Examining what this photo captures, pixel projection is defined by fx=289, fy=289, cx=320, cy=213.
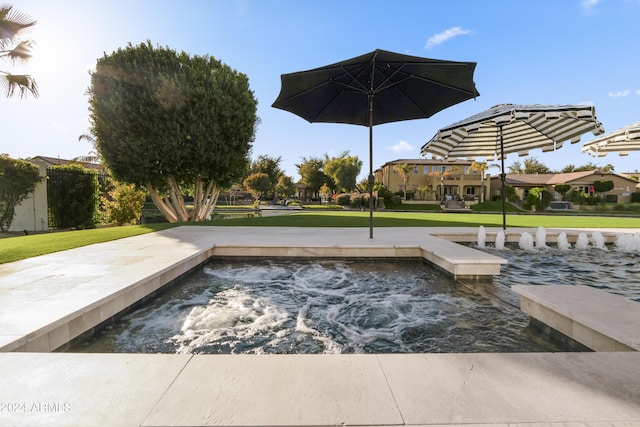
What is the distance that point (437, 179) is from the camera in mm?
43344

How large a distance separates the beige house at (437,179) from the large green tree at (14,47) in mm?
40785

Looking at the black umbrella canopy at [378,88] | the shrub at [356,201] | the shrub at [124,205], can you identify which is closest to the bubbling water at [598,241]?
the black umbrella canopy at [378,88]

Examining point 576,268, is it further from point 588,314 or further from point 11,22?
point 11,22

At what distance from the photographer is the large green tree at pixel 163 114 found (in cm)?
1263

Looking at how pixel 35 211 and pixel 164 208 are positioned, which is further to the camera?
pixel 164 208

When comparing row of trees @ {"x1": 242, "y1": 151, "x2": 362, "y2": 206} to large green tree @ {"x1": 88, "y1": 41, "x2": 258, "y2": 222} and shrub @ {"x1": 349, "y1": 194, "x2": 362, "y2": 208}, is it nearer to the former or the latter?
shrub @ {"x1": 349, "y1": 194, "x2": 362, "y2": 208}

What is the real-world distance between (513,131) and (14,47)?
1566 cm

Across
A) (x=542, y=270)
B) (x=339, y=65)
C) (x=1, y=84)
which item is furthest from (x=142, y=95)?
(x=542, y=270)

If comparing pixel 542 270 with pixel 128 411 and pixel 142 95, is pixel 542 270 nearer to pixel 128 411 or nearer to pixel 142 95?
pixel 128 411

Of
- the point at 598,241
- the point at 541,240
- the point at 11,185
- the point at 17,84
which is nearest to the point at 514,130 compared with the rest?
the point at 541,240

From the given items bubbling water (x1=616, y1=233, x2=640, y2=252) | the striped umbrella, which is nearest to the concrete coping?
the striped umbrella

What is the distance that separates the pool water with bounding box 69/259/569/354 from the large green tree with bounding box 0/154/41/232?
14.3m

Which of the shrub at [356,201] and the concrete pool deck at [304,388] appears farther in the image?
the shrub at [356,201]

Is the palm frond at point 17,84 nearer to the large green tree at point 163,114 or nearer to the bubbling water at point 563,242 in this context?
the large green tree at point 163,114
